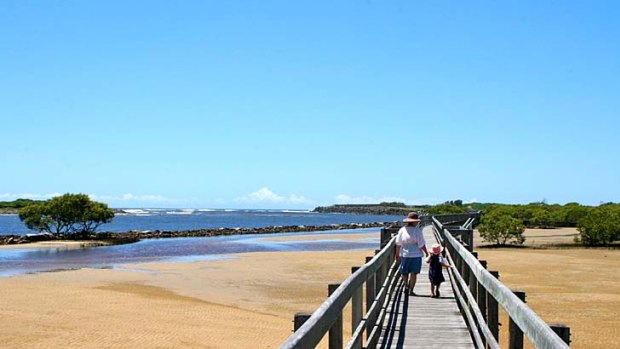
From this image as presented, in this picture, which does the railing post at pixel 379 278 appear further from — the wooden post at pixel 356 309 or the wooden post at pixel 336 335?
the wooden post at pixel 336 335

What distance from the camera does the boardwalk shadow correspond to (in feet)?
27.7

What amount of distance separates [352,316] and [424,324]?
3.28m

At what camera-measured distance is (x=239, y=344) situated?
17.7m

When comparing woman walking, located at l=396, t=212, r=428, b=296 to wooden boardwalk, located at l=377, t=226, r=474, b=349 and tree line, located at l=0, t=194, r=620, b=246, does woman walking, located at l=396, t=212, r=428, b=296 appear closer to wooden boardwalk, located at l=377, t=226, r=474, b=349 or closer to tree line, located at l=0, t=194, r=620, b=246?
wooden boardwalk, located at l=377, t=226, r=474, b=349

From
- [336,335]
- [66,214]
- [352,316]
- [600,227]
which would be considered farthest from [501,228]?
[336,335]

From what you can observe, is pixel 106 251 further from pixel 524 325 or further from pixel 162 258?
pixel 524 325

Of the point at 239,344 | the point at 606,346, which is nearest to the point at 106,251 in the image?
the point at 239,344

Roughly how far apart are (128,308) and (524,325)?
2135cm

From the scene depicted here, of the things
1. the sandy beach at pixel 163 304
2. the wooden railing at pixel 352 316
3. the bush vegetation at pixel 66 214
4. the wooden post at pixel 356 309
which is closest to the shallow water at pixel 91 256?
the sandy beach at pixel 163 304

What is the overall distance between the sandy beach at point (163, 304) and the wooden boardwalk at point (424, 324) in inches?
258

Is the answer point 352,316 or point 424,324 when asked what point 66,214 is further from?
point 352,316

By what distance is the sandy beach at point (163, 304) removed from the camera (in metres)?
18.3

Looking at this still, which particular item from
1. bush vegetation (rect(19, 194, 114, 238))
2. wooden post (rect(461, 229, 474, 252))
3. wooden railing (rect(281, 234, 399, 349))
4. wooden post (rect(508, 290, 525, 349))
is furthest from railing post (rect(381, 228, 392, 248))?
bush vegetation (rect(19, 194, 114, 238))

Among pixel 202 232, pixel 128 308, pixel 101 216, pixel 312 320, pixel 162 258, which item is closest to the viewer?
pixel 312 320
